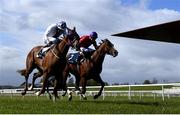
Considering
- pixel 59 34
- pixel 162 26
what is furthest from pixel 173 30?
pixel 59 34

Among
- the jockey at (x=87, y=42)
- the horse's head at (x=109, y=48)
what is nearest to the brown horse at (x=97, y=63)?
the horse's head at (x=109, y=48)

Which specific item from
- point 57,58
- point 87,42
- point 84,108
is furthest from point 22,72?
point 84,108

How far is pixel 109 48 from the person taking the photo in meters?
14.3

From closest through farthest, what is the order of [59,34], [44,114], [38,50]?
1. [44,114]
2. [59,34]
3. [38,50]

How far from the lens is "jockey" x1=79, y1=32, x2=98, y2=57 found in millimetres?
14748

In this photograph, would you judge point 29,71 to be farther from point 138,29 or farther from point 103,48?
point 138,29

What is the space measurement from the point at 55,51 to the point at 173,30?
6809 millimetres

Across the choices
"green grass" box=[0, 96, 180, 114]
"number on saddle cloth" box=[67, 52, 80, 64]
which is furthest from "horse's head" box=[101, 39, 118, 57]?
"green grass" box=[0, 96, 180, 114]

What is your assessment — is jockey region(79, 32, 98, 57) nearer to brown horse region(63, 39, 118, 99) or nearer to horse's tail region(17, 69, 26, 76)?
brown horse region(63, 39, 118, 99)

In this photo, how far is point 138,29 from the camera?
6410 millimetres

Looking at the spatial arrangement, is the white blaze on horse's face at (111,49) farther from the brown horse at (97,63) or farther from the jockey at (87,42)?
the jockey at (87,42)

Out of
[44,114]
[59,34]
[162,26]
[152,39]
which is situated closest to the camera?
[162,26]

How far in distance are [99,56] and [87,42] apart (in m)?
0.97

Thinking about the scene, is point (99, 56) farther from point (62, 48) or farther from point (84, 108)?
point (84, 108)
